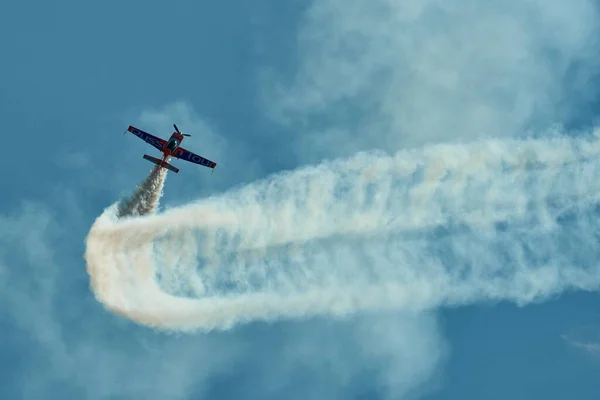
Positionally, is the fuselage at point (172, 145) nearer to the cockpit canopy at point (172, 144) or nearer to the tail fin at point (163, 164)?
the cockpit canopy at point (172, 144)

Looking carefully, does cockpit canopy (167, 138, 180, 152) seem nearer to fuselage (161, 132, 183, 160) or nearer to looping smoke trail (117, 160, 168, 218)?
fuselage (161, 132, 183, 160)

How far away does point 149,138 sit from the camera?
3039 inches

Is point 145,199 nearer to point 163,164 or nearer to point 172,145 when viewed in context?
point 163,164

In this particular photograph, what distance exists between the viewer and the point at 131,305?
6938 cm

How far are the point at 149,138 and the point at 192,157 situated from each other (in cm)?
393

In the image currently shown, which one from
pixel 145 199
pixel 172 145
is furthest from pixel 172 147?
pixel 145 199

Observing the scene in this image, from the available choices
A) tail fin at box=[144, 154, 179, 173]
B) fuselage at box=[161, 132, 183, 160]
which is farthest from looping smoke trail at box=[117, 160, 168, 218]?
fuselage at box=[161, 132, 183, 160]

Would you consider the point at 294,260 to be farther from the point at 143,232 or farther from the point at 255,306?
the point at 143,232

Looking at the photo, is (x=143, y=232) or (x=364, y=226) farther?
(x=143, y=232)

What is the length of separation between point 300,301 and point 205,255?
8003mm

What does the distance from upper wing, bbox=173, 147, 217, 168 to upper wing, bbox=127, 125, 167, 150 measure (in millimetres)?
1495

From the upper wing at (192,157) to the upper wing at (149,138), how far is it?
1495 millimetres

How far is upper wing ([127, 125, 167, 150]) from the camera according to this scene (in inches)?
3009

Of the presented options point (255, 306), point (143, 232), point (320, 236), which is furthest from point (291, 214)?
point (143, 232)
